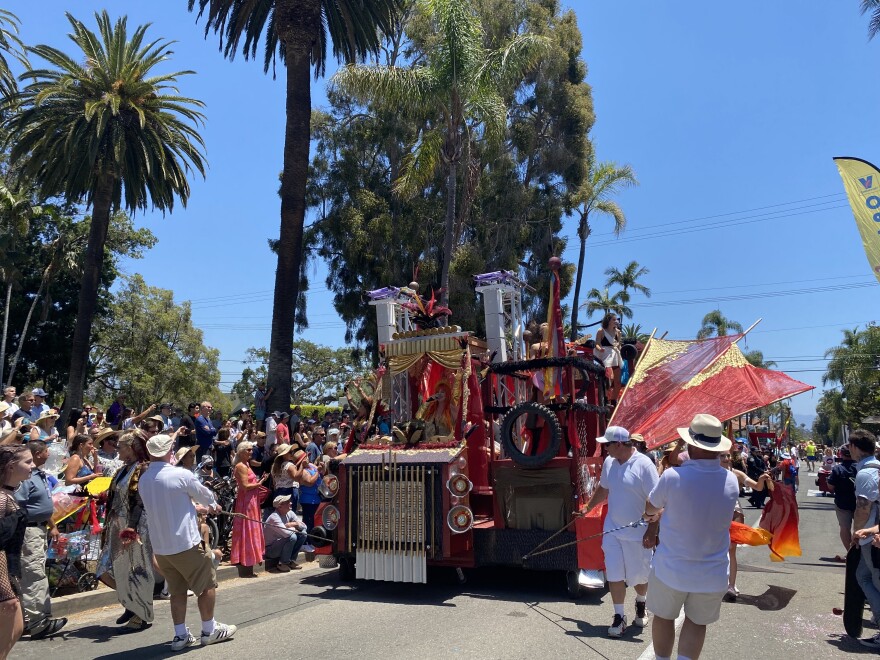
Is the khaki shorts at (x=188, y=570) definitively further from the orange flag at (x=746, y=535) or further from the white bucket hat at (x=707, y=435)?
the orange flag at (x=746, y=535)

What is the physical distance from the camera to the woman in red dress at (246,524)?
9.90 meters

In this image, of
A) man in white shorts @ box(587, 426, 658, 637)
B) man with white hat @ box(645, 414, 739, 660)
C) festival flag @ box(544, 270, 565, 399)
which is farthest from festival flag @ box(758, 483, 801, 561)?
man with white hat @ box(645, 414, 739, 660)

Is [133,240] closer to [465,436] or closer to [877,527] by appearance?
[465,436]

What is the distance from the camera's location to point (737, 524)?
811cm

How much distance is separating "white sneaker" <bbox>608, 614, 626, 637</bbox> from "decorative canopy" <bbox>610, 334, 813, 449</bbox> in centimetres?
221

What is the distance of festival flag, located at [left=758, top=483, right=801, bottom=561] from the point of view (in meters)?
8.84

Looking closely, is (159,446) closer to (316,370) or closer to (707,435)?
(707,435)

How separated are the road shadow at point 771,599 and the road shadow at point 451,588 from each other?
1784 millimetres

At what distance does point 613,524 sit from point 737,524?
197cm

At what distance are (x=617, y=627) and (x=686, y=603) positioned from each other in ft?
7.07

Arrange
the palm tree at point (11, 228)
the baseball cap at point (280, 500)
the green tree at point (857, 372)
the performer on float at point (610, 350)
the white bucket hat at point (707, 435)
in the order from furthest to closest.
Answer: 1. the green tree at point (857, 372)
2. the palm tree at point (11, 228)
3. the baseball cap at point (280, 500)
4. the performer on float at point (610, 350)
5. the white bucket hat at point (707, 435)

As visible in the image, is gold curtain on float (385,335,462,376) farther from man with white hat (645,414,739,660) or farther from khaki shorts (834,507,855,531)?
khaki shorts (834,507,855,531)

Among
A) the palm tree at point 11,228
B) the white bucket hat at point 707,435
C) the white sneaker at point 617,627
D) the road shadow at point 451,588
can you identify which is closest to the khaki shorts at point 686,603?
the white bucket hat at point 707,435

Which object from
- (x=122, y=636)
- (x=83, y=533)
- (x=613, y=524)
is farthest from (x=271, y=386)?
(x=613, y=524)
